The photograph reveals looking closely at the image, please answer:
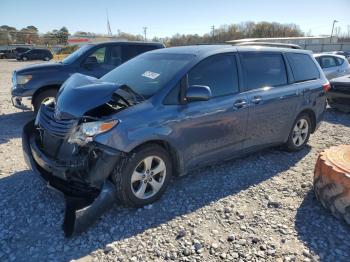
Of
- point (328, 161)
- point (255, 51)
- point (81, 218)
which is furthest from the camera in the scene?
point (255, 51)

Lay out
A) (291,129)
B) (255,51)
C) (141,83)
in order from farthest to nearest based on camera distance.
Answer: (291,129), (255,51), (141,83)

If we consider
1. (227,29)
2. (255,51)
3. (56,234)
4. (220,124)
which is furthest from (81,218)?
(227,29)

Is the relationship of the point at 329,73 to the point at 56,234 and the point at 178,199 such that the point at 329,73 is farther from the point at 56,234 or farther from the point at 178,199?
the point at 56,234

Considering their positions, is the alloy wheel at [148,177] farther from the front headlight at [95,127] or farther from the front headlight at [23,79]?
the front headlight at [23,79]

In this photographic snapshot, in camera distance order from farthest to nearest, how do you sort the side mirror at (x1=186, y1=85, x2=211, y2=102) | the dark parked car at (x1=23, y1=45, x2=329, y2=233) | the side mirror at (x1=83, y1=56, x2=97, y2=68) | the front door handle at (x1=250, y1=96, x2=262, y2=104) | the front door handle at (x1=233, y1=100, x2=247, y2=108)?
the side mirror at (x1=83, y1=56, x2=97, y2=68)
the front door handle at (x1=250, y1=96, x2=262, y2=104)
the front door handle at (x1=233, y1=100, x2=247, y2=108)
the side mirror at (x1=186, y1=85, x2=211, y2=102)
the dark parked car at (x1=23, y1=45, x2=329, y2=233)

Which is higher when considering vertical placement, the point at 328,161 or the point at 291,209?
the point at 328,161

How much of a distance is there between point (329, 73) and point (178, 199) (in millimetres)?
9550

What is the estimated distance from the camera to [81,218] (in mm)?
2900

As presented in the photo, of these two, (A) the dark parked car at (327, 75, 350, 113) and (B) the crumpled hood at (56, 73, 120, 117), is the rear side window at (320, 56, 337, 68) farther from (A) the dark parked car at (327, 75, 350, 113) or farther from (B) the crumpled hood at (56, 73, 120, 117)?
(B) the crumpled hood at (56, 73, 120, 117)

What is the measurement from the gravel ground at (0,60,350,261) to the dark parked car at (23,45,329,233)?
0.29 meters

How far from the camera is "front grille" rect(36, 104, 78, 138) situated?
3.27 m

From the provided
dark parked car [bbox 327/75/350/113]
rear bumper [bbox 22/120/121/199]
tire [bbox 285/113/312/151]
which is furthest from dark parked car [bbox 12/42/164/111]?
dark parked car [bbox 327/75/350/113]

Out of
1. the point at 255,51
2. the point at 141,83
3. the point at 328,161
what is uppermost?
the point at 255,51

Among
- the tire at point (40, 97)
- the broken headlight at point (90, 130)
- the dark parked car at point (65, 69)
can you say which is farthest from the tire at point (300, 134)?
the tire at point (40, 97)
